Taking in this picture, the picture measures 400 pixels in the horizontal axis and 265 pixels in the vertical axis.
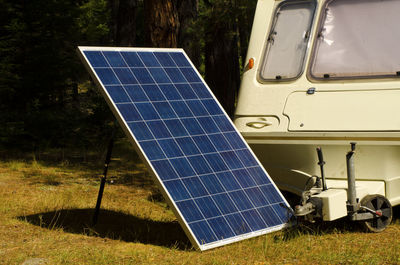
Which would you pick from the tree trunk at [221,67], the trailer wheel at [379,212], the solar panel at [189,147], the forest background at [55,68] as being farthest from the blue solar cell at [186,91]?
the tree trunk at [221,67]

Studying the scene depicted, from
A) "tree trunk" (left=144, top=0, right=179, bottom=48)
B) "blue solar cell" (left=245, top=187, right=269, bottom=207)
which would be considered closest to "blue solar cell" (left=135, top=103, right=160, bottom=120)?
"blue solar cell" (left=245, top=187, right=269, bottom=207)

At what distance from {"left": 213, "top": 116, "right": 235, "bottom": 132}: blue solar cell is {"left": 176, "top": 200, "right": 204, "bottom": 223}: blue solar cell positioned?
1.31 meters

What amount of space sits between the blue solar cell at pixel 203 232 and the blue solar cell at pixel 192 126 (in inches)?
45.8

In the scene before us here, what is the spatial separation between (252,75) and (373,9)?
1.68 metres

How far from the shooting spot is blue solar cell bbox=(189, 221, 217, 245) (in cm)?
656

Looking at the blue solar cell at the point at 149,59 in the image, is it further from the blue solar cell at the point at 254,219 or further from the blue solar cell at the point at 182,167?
the blue solar cell at the point at 254,219

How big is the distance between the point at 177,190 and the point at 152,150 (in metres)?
0.49

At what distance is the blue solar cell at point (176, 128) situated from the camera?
7.24 metres

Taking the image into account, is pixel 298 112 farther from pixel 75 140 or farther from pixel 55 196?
pixel 75 140

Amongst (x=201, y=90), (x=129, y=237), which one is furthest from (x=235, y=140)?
(x=129, y=237)

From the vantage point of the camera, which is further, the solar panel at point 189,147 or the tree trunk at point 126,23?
the tree trunk at point 126,23

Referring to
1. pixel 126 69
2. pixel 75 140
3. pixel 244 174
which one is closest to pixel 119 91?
pixel 126 69

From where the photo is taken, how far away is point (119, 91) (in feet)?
23.5

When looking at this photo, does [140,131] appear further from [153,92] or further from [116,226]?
[116,226]
